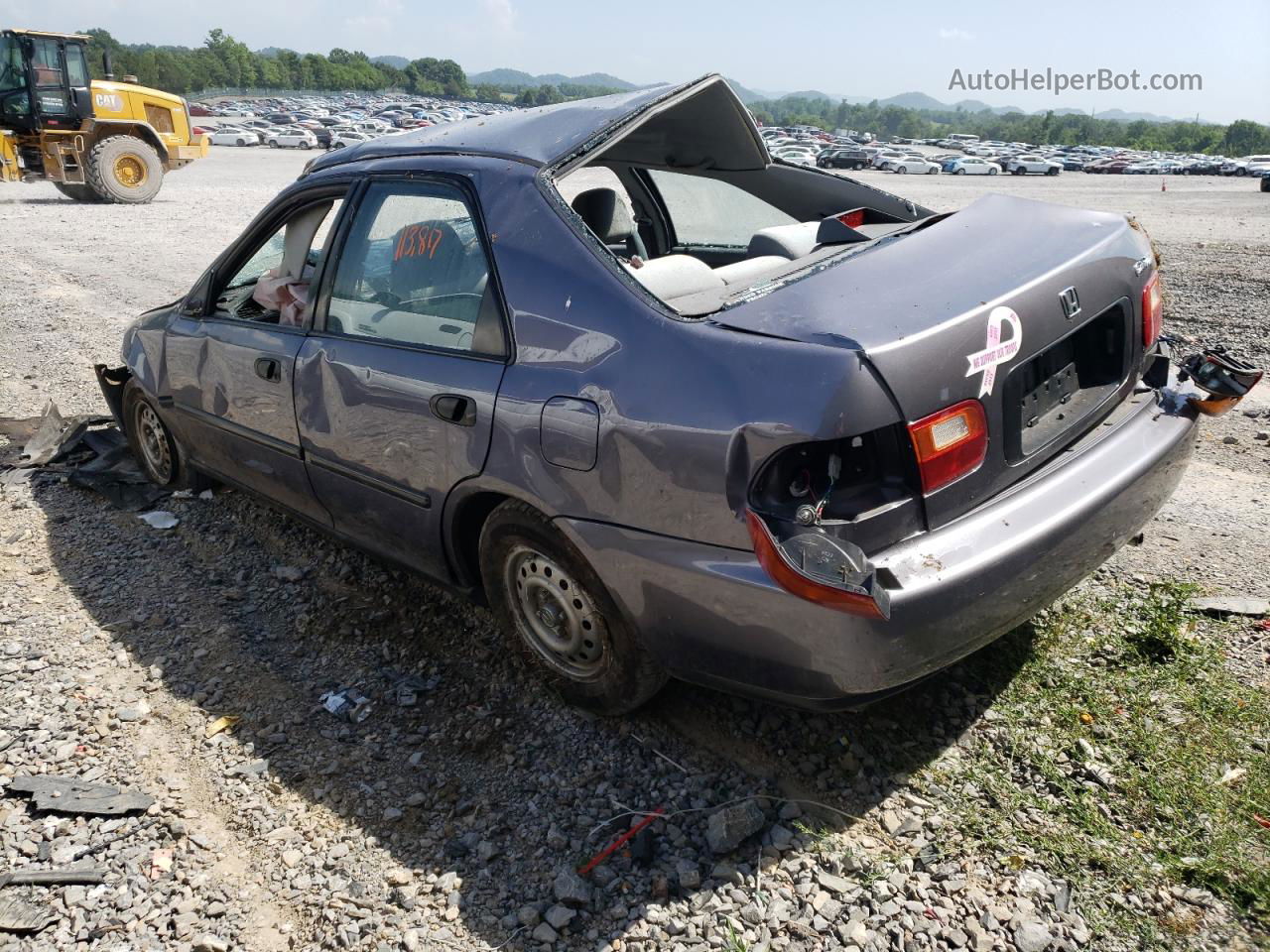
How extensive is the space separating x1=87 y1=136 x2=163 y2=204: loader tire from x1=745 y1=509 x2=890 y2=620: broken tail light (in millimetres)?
20934

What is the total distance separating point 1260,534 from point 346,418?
12.6 feet

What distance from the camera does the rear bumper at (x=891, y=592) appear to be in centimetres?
228

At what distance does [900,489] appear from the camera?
2.35 m

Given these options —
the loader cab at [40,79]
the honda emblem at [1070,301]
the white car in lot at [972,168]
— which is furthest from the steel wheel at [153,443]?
the white car in lot at [972,168]

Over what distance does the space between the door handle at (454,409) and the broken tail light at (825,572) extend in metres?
1.06

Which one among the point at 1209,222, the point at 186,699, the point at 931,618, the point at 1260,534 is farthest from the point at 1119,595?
the point at 1209,222

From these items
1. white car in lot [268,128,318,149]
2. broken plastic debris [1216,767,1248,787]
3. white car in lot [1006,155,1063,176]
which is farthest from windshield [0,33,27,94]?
white car in lot [1006,155,1063,176]

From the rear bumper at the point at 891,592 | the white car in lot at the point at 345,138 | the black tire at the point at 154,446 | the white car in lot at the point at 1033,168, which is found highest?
the white car in lot at the point at 345,138

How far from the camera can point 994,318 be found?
2.46 metres

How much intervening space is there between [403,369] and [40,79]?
781 inches

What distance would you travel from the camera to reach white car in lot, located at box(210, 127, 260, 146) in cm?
5803

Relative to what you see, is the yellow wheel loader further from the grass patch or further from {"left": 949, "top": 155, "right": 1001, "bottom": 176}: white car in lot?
{"left": 949, "top": 155, "right": 1001, "bottom": 176}: white car in lot

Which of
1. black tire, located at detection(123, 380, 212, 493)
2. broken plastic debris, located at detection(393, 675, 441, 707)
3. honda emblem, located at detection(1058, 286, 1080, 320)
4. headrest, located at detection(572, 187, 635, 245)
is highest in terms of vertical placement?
headrest, located at detection(572, 187, 635, 245)

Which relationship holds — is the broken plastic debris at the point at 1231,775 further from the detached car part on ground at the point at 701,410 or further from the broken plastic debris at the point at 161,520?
the broken plastic debris at the point at 161,520
